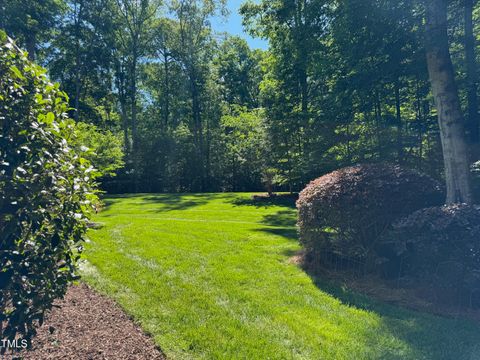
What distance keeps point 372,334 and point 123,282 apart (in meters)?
3.12

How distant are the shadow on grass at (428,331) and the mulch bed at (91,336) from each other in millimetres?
2236

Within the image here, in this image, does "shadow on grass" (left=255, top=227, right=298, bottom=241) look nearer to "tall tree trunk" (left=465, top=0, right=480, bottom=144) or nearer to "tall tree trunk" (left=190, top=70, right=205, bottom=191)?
"tall tree trunk" (left=465, top=0, right=480, bottom=144)

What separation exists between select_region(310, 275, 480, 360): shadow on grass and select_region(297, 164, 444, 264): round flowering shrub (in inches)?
36.8

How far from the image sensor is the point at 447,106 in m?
4.73

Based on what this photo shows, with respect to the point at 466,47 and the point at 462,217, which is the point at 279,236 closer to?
the point at 462,217

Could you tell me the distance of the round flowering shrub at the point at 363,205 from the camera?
4246 millimetres

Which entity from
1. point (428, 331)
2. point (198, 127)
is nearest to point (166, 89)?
point (198, 127)

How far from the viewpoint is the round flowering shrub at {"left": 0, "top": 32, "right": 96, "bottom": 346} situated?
5.37 feet

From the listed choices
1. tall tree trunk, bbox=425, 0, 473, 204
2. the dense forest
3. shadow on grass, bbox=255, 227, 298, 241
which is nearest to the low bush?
tall tree trunk, bbox=425, 0, 473, 204

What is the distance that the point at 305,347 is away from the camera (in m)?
2.76

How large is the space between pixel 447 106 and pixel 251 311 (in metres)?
4.16


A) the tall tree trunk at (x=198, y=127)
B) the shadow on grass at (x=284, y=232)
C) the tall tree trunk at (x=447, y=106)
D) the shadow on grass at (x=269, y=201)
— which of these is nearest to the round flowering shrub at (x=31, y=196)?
the tall tree trunk at (x=447, y=106)

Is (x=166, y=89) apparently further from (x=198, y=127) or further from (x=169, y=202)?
(x=169, y=202)

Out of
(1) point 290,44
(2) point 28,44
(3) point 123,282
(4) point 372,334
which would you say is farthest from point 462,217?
(2) point 28,44
